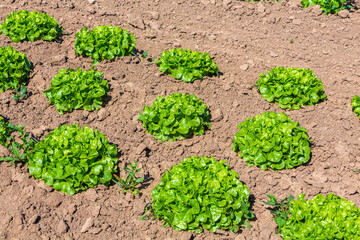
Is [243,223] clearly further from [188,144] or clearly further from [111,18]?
[111,18]

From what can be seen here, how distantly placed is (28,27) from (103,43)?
1653mm

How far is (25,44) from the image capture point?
7.29m

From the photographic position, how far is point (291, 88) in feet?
21.6

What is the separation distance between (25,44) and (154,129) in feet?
11.5

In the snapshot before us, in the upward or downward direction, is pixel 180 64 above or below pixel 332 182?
above

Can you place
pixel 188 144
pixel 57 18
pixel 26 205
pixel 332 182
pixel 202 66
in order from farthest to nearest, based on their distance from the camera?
1. pixel 57 18
2. pixel 202 66
3. pixel 188 144
4. pixel 332 182
5. pixel 26 205

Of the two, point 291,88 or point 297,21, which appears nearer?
point 291,88

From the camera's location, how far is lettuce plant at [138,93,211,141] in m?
5.68

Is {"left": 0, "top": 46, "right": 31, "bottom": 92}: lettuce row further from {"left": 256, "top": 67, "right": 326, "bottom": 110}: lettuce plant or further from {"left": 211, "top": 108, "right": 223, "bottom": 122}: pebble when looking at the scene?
{"left": 256, "top": 67, "right": 326, "bottom": 110}: lettuce plant

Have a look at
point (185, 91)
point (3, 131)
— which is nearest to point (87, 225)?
point (3, 131)

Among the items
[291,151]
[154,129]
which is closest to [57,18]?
[154,129]

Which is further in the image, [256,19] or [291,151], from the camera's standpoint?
[256,19]

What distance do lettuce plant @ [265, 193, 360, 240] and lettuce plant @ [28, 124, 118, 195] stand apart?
2.42 m

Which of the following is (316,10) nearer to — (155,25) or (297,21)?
(297,21)
